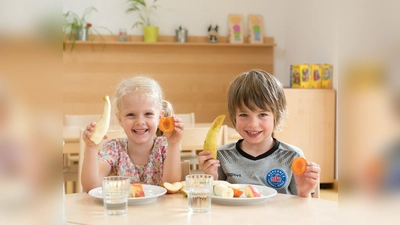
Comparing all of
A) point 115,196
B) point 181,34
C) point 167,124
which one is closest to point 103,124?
point 115,196

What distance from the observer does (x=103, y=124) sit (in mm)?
1263

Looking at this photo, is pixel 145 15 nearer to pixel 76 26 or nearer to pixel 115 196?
pixel 76 26

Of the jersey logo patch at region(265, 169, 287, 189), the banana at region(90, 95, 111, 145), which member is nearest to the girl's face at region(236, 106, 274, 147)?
the jersey logo patch at region(265, 169, 287, 189)

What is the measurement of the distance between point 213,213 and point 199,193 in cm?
6

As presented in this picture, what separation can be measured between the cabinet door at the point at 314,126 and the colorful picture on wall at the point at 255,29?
129 cm

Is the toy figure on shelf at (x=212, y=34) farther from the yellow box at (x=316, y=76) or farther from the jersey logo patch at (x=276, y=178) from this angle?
the jersey logo patch at (x=276, y=178)

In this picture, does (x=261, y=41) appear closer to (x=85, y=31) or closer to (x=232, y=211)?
(x=85, y=31)

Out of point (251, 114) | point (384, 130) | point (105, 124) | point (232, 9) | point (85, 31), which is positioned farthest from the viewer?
point (232, 9)

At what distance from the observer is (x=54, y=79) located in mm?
223

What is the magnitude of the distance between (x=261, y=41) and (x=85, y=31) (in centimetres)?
198

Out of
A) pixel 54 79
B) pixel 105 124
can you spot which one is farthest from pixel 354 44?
pixel 105 124

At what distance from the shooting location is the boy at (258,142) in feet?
5.94

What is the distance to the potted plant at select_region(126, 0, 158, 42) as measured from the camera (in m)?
5.88

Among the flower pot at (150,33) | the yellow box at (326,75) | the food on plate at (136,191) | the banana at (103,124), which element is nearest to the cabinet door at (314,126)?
the yellow box at (326,75)
